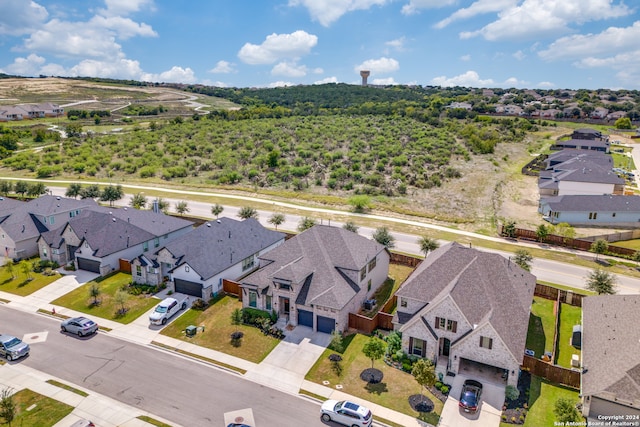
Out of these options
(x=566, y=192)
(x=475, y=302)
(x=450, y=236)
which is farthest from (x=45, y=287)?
(x=566, y=192)

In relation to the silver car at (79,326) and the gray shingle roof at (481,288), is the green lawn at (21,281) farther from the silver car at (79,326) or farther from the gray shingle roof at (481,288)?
the gray shingle roof at (481,288)

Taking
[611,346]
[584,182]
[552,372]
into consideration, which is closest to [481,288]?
→ [552,372]

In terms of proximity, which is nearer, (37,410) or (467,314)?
(37,410)

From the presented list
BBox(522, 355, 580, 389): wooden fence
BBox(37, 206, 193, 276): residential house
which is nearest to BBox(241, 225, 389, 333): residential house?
BBox(522, 355, 580, 389): wooden fence

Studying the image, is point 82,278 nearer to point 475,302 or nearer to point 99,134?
point 475,302

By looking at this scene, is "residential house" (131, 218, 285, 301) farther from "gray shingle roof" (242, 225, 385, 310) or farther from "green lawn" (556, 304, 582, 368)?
"green lawn" (556, 304, 582, 368)

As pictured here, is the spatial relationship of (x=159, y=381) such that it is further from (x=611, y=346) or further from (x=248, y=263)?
(x=611, y=346)

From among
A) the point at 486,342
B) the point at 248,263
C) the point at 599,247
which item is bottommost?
the point at 248,263
